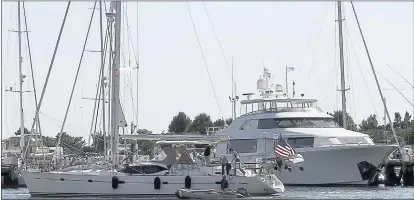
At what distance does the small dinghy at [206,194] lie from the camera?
43.8 meters

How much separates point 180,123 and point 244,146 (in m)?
68.7

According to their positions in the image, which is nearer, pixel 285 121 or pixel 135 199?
pixel 135 199

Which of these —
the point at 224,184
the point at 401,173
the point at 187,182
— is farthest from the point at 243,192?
the point at 401,173

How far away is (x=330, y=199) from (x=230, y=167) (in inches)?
200

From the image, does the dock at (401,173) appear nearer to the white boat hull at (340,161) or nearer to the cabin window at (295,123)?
the white boat hull at (340,161)

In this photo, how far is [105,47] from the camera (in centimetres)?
5503

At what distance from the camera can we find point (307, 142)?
60750mm

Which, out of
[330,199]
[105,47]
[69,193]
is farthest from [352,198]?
[105,47]

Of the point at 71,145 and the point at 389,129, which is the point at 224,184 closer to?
the point at 71,145

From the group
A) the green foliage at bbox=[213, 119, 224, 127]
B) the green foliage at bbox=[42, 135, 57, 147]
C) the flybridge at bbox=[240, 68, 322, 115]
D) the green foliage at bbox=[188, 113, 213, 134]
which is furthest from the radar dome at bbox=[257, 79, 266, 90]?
the green foliage at bbox=[188, 113, 213, 134]

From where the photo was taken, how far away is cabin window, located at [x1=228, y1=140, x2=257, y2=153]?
6247 cm

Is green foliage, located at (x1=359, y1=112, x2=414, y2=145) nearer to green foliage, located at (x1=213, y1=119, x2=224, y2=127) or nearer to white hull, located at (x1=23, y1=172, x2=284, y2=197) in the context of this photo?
green foliage, located at (x1=213, y1=119, x2=224, y2=127)

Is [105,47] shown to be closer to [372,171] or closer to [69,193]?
[69,193]

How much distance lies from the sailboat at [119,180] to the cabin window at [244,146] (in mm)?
15843
